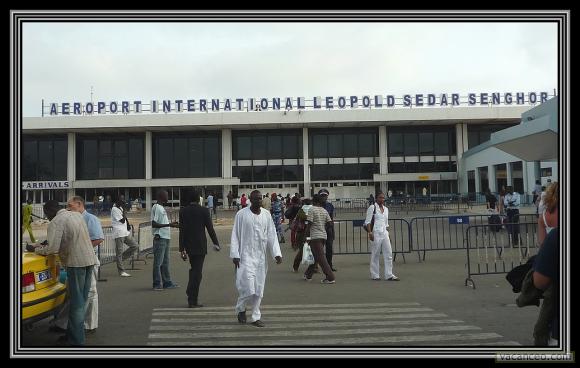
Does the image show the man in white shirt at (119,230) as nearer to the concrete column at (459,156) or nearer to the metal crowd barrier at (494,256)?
the metal crowd barrier at (494,256)

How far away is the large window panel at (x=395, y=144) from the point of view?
5100cm

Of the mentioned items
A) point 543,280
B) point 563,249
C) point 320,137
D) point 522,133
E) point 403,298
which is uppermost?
point 320,137

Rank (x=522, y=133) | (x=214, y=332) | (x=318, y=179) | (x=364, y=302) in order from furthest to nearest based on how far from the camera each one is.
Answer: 1. (x=318, y=179)
2. (x=522, y=133)
3. (x=364, y=302)
4. (x=214, y=332)

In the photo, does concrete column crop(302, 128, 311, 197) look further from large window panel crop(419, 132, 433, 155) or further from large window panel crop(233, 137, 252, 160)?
large window panel crop(419, 132, 433, 155)

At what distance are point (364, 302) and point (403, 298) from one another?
2.46 feet

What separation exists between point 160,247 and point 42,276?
136 inches

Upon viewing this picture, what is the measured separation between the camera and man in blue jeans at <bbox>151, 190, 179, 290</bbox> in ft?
30.9

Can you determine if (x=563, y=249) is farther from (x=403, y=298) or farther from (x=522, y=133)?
(x=522, y=133)

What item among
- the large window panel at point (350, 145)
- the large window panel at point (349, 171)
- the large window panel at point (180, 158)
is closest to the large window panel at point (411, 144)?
the large window panel at point (350, 145)

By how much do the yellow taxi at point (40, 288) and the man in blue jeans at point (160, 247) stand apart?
3053 millimetres

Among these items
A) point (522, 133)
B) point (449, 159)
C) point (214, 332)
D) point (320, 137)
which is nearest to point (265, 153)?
point (320, 137)

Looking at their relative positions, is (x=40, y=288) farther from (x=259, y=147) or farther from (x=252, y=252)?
(x=259, y=147)

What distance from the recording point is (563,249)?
4398 millimetres

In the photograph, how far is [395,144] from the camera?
168 ft
